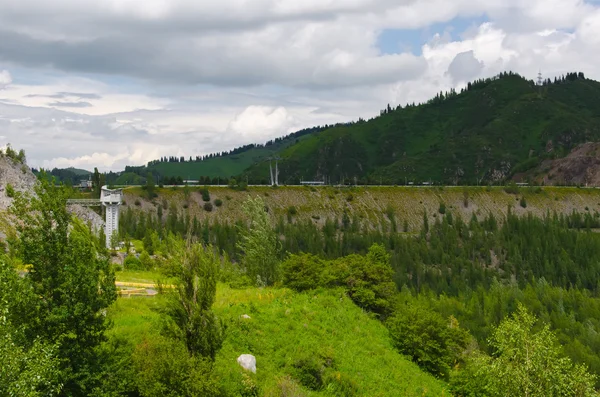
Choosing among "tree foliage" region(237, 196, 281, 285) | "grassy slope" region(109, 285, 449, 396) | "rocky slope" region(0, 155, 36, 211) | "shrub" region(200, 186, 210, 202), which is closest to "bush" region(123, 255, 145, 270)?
"tree foliage" region(237, 196, 281, 285)

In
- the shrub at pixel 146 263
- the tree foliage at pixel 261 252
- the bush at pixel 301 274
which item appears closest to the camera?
the bush at pixel 301 274

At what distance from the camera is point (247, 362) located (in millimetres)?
35938

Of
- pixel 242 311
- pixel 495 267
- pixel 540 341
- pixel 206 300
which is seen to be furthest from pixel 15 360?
pixel 495 267

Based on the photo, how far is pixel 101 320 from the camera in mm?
27016

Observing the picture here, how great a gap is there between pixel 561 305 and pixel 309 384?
337 feet

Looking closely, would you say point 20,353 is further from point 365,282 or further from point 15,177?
point 15,177

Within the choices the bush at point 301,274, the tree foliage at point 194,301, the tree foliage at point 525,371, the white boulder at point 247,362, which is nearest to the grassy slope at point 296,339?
the white boulder at point 247,362

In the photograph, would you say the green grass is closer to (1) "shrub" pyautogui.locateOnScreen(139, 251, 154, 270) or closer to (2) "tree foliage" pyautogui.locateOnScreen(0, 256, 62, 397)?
(1) "shrub" pyautogui.locateOnScreen(139, 251, 154, 270)

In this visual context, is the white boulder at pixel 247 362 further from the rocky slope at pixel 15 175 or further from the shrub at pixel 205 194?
the shrub at pixel 205 194

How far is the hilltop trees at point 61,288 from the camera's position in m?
25.3

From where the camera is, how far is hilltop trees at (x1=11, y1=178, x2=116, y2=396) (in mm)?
25328

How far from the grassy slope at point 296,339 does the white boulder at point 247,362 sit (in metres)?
0.53

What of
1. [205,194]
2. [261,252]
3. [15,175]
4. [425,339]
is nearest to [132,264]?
[261,252]

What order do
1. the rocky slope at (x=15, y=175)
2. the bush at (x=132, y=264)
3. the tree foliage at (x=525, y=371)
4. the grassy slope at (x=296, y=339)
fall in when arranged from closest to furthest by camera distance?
the grassy slope at (x=296, y=339), the tree foliage at (x=525, y=371), the bush at (x=132, y=264), the rocky slope at (x=15, y=175)
